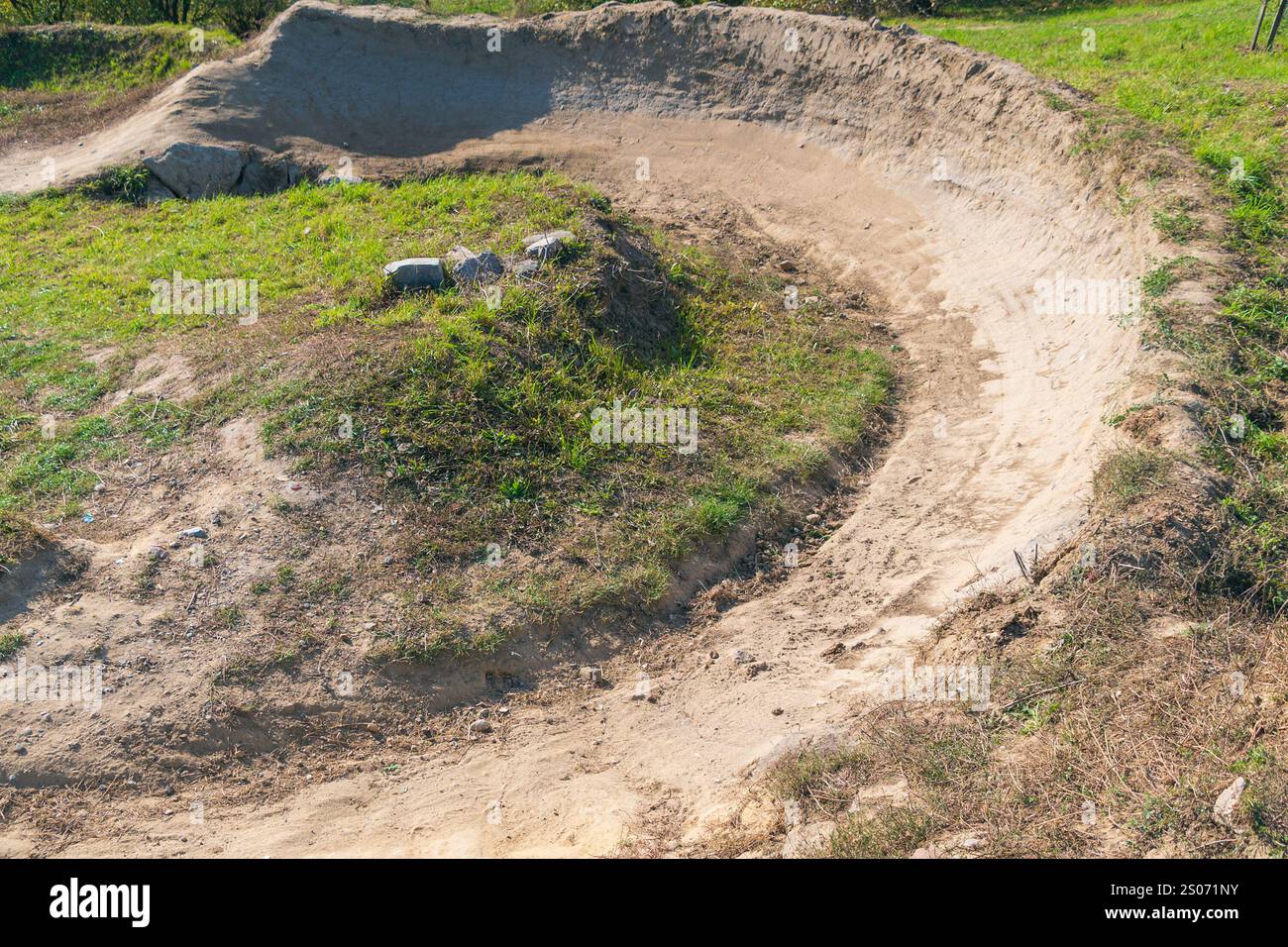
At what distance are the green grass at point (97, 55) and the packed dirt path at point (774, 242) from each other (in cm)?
311

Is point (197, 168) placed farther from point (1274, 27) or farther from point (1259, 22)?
point (1274, 27)

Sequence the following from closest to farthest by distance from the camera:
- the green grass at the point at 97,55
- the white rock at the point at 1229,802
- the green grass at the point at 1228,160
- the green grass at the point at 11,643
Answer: the white rock at the point at 1229,802
the green grass at the point at 11,643
the green grass at the point at 1228,160
the green grass at the point at 97,55

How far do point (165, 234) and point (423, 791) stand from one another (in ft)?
30.2

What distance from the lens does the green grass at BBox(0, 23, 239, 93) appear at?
1803 centimetres

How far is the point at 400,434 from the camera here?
792 cm

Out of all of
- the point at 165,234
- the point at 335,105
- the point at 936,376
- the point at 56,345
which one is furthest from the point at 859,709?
the point at 335,105

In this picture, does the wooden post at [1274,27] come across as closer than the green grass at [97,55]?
Yes

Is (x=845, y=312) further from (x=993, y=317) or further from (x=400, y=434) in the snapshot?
(x=400, y=434)

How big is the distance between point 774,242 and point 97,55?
47.8 ft

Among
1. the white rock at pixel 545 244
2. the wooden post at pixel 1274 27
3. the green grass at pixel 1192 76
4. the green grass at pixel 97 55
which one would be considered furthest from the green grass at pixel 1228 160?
the green grass at pixel 97 55

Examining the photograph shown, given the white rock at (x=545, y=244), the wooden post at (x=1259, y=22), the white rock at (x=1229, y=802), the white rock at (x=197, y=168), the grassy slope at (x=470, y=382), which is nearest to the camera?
the white rock at (x=1229, y=802)

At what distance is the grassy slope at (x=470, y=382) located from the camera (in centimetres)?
759

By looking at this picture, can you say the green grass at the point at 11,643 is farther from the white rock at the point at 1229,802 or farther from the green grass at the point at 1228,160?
the green grass at the point at 1228,160

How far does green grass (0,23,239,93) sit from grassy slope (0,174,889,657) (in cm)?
781
